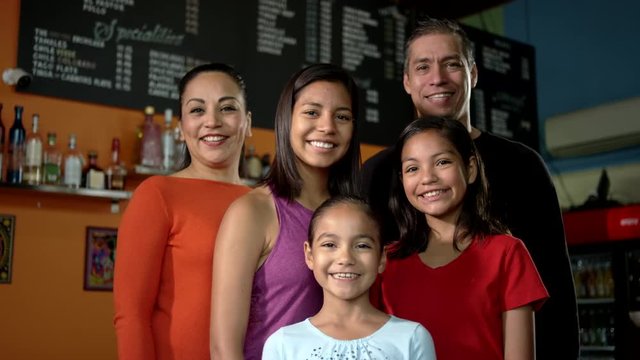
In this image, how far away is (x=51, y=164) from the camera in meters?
3.91

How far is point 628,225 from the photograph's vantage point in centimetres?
499

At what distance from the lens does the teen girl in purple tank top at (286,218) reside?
1.82 metres

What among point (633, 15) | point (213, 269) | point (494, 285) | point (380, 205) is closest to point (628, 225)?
point (633, 15)

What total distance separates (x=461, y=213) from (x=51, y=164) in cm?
252

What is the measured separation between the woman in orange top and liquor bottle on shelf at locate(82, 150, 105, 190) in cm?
199

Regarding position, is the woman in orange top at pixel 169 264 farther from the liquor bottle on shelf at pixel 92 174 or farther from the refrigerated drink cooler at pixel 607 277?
the refrigerated drink cooler at pixel 607 277

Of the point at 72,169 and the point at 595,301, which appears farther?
the point at 595,301

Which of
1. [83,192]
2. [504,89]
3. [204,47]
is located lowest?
[83,192]

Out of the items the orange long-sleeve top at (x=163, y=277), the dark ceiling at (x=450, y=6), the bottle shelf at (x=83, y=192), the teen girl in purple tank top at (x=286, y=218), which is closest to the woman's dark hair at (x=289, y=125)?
the teen girl in purple tank top at (x=286, y=218)

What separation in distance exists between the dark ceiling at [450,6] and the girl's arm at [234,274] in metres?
3.97

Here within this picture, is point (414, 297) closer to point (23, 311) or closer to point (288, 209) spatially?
point (288, 209)

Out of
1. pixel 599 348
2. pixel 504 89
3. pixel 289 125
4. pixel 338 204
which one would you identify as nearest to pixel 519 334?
pixel 338 204

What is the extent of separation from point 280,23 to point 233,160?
2692 millimetres

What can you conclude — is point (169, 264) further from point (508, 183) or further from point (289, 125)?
point (508, 183)
